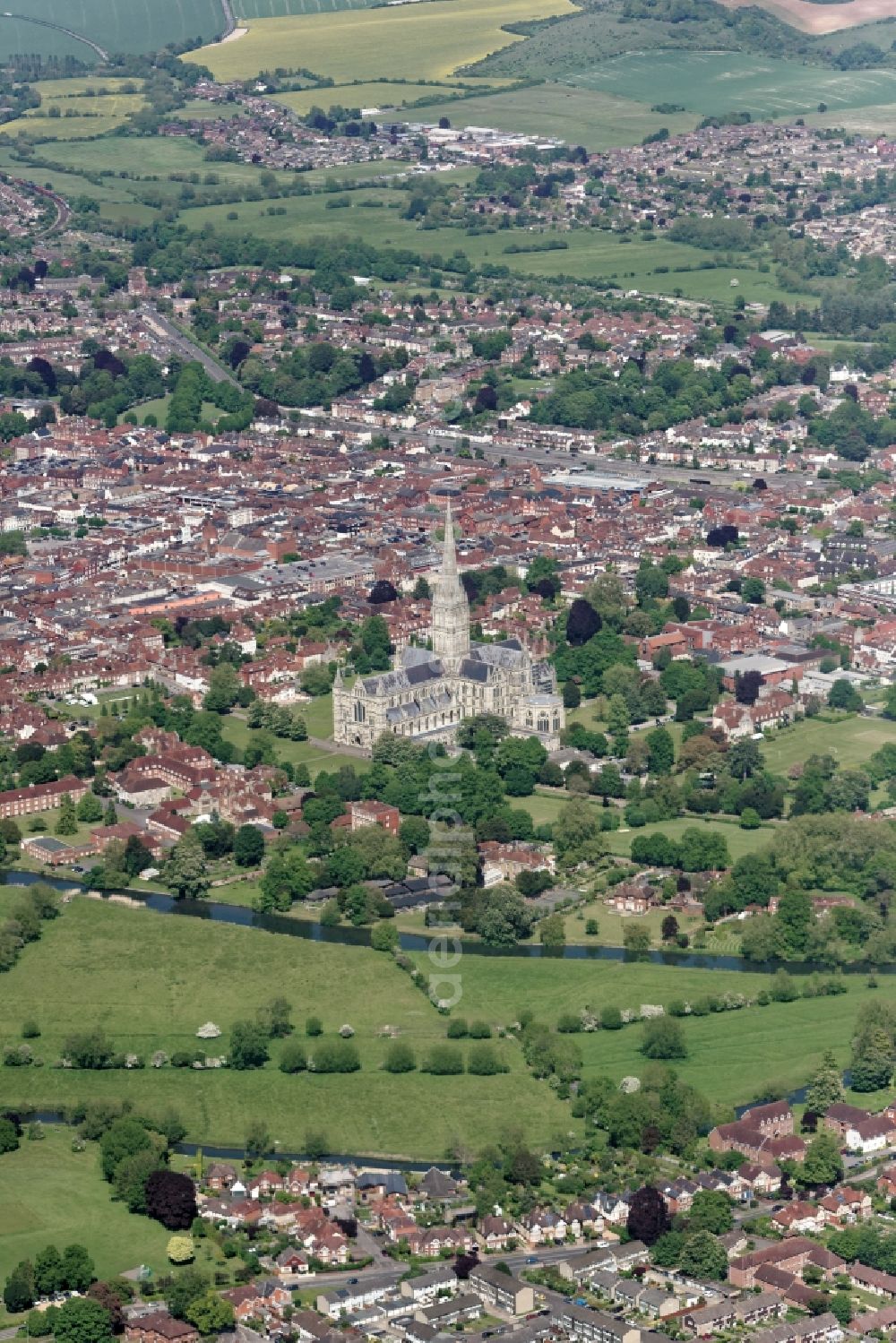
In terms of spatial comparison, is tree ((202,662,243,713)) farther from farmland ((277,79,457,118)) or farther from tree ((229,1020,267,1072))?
farmland ((277,79,457,118))

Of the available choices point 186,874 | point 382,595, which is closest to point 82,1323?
point 186,874

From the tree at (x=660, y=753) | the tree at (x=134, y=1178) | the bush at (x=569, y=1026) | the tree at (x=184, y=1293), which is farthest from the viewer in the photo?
the tree at (x=660, y=753)

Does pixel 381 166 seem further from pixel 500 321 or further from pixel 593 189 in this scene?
pixel 500 321

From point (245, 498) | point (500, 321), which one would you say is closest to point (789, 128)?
point (500, 321)

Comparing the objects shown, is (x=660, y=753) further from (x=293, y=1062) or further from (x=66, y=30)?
(x=66, y=30)

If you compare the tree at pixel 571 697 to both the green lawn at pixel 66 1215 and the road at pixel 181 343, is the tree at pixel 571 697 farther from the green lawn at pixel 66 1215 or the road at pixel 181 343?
the road at pixel 181 343

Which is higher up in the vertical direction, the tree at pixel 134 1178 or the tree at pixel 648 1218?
the tree at pixel 648 1218

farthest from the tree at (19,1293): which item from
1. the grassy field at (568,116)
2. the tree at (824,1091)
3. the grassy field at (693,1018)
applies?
the grassy field at (568,116)

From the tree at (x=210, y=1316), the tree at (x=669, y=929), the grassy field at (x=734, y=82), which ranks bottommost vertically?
the grassy field at (x=734, y=82)
